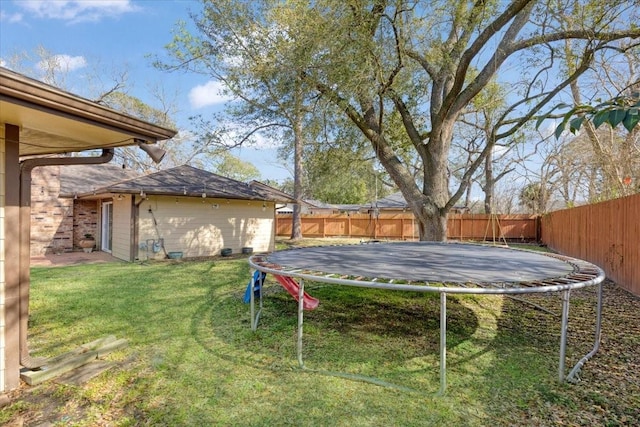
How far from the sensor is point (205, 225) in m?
11.8

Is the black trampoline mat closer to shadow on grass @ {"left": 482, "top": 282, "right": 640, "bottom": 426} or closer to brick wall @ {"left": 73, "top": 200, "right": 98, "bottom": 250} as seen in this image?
shadow on grass @ {"left": 482, "top": 282, "right": 640, "bottom": 426}

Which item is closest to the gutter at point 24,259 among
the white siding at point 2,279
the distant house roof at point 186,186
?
the white siding at point 2,279

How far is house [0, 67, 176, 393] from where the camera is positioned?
232 cm

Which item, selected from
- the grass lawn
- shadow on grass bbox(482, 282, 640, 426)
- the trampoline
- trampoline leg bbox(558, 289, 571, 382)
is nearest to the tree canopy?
the trampoline

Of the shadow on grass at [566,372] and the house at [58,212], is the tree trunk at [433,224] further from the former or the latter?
the house at [58,212]

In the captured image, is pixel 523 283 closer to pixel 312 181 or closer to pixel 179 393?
pixel 179 393

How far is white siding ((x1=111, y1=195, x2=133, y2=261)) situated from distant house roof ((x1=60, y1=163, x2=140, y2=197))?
1816 millimetres

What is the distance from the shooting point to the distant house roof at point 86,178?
12.5 metres

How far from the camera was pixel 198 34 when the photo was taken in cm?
907

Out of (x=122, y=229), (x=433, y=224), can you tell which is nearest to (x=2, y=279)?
(x=433, y=224)

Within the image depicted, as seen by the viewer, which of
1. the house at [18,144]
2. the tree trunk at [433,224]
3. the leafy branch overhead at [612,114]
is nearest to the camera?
the leafy branch overhead at [612,114]

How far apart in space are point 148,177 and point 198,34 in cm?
470

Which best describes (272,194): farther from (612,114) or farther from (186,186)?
(612,114)

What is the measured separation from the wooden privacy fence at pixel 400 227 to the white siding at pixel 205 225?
7050mm
